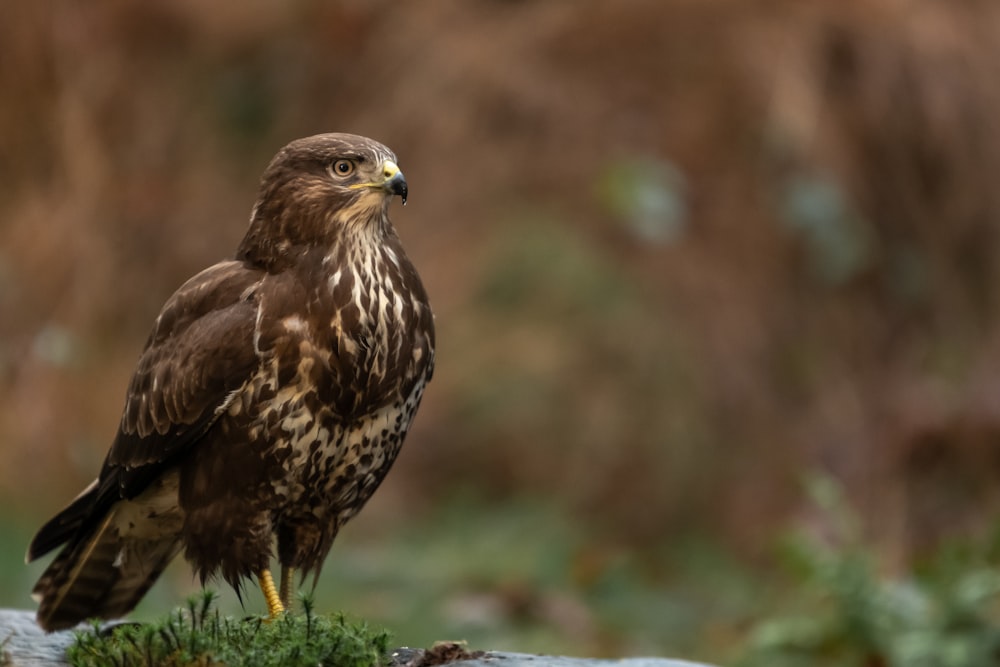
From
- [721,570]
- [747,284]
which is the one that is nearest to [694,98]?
[747,284]

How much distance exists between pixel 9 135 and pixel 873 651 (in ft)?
17.8

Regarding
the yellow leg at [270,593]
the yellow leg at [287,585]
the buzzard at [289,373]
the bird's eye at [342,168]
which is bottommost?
the yellow leg at [270,593]

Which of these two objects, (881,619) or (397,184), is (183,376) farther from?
(881,619)

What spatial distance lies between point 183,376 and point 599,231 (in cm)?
519

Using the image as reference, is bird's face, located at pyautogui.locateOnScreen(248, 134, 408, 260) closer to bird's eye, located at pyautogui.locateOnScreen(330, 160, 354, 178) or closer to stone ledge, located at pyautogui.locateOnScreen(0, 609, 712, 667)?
bird's eye, located at pyautogui.locateOnScreen(330, 160, 354, 178)

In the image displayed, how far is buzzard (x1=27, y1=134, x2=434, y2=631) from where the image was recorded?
12.8ft

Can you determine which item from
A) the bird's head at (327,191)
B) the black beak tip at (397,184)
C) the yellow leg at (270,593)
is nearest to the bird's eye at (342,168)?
the bird's head at (327,191)

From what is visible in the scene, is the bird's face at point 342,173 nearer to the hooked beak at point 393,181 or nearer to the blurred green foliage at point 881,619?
the hooked beak at point 393,181

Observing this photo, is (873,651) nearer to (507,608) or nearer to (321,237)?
(507,608)

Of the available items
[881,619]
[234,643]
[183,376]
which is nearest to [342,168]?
[183,376]

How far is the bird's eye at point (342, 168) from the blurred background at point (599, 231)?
4412 mm

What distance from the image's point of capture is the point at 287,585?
4281 millimetres

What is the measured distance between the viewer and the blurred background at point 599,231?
8.64 meters

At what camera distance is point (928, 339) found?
9.73 meters
